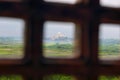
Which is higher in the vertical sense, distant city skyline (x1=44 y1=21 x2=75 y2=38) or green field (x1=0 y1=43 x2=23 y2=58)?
distant city skyline (x1=44 y1=21 x2=75 y2=38)

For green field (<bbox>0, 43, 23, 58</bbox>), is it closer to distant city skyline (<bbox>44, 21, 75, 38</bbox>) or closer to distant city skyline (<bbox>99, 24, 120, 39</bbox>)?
distant city skyline (<bbox>44, 21, 75, 38</bbox>)

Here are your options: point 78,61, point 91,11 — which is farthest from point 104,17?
point 78,61

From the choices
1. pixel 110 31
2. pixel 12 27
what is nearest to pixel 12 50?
pixel 12 27

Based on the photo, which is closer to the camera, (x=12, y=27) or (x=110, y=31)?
(x=12, y=27)

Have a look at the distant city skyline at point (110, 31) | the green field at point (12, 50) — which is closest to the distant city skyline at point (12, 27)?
the green field at point (12, 50)

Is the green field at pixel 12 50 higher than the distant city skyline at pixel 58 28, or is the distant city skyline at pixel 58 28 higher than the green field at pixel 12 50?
the distant city skyline at pixel 58 28

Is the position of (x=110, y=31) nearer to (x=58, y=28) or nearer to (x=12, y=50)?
(x=58, y=28)

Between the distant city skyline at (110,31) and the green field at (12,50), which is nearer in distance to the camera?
the green field at (12,50)

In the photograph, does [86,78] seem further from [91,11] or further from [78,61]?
[91,11]

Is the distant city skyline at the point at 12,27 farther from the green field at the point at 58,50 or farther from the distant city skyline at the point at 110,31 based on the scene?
the distant city skyline at the point at 110,31

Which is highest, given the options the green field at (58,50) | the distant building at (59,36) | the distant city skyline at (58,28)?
the distant city skyline at (58,28)

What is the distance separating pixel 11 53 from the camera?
0.81 meters

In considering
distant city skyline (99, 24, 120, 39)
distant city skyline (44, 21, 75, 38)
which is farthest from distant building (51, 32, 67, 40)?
distant city skyline (99, 24, 120, 39)

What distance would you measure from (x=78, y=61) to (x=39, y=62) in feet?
0.40
